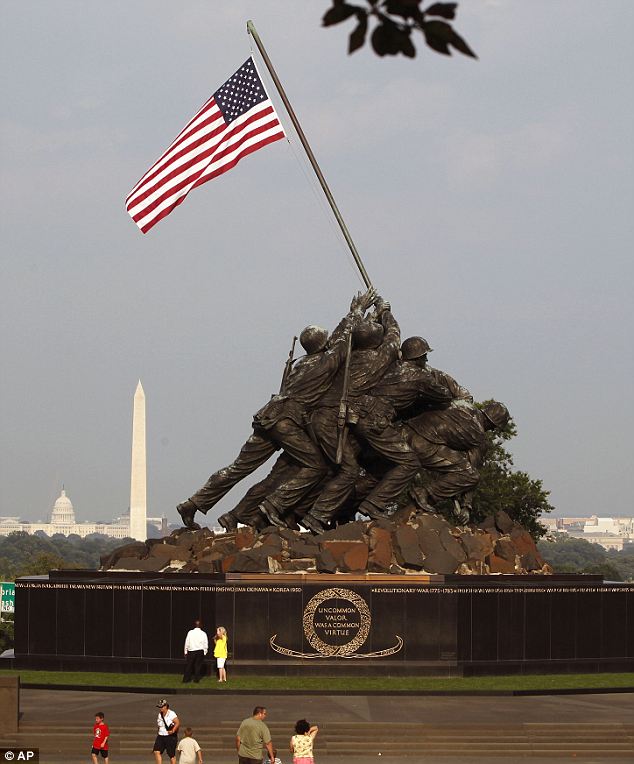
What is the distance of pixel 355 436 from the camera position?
2444 centimetres

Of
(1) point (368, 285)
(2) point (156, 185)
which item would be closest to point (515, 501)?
(1) point (368, 285)

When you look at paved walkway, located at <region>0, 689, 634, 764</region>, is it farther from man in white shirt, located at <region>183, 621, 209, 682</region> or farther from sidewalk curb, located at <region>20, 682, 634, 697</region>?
man in white shirt, located at <region>183, 621, 209, 682</region>

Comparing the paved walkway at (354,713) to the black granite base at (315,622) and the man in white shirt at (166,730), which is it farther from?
the black granite base at (315,622)

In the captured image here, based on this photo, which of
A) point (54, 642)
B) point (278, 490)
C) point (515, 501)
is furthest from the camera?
point (515, 501)

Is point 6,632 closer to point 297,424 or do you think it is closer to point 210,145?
point 297,424

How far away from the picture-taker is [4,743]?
15.9 metres

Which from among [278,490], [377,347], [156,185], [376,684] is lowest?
[376,684]

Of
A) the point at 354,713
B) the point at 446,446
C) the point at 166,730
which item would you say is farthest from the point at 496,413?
the point at 166,730

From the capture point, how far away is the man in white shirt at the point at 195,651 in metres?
20.4

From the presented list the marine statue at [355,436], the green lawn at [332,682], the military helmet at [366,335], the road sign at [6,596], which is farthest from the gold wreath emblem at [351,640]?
the road sign at [6,596]

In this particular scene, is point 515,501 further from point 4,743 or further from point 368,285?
point 4,743

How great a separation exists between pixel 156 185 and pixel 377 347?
4.59m

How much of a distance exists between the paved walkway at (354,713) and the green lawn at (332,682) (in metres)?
0.48

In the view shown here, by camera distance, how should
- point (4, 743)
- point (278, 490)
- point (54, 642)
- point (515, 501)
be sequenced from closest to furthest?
1. point (4, 743)
2. point (54, 642)
3. point (278, 490)
4. point (515, 501)
